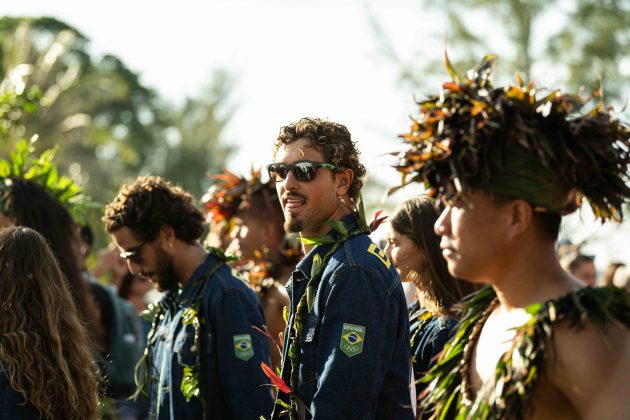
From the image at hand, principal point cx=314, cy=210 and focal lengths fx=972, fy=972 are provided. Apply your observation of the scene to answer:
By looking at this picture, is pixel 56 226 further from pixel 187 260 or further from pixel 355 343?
pixel 355 343

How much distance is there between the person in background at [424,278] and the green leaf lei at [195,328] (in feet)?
3.70

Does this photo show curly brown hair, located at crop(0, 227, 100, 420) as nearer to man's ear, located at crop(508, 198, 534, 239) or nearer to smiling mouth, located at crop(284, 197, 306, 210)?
smiling mouth, located at crop(284, 197, 306, 210)

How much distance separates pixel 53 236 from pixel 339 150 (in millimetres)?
2623

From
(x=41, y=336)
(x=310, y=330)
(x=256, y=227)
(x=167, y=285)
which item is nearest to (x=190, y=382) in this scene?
(x=167, y=285)

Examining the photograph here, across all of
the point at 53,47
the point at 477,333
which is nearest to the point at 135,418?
the point at 477,333

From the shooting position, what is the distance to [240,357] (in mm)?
5434

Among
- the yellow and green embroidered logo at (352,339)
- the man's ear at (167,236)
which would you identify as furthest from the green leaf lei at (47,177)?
the yellow and green embroidered logo at (352,339)

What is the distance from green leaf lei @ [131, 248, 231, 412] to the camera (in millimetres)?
5512

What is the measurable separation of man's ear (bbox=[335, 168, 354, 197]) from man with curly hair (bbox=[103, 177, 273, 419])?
1083mm

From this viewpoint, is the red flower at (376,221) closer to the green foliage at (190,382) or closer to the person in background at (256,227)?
the green foliage at (190,382)

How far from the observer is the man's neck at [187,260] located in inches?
Answer: 242

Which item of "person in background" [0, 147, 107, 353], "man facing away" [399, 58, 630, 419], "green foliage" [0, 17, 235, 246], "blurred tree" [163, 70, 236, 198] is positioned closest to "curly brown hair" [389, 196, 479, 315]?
"man facing away" [399, 58, 630, 419]

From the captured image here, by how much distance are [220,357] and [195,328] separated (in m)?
0.27

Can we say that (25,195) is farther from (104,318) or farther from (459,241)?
(459,241)
